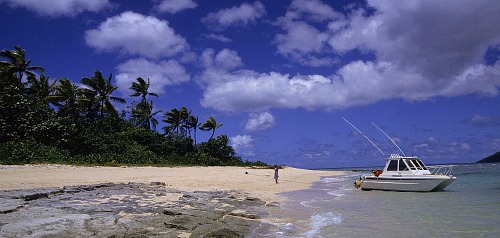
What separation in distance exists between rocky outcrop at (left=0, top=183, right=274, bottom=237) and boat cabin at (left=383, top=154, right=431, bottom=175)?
1278 centimetres

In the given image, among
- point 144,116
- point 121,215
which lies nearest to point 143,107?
point 144,116

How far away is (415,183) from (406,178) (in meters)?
0.57

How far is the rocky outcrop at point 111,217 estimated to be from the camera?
22.2 ft

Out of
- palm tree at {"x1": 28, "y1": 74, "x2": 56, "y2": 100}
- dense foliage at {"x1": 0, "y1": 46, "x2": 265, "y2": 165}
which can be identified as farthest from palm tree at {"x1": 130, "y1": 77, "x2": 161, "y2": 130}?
palm tree at {"x1": 28, "y1": 74, "x2": 56, "y2": 100}

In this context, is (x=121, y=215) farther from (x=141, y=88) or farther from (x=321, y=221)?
(x=141, y=88)

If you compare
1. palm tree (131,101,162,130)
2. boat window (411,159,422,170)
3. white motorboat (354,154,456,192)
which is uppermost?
palm tree (131,101,162,130)

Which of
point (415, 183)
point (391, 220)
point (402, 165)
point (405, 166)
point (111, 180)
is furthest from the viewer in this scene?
point (402, 165)

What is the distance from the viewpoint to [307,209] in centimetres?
1362

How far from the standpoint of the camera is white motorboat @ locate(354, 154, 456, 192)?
68.1 feet

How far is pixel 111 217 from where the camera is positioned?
27.1 ft

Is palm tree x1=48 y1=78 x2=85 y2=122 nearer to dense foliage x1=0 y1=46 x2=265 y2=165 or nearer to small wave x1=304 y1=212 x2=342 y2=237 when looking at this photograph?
dense foliage x1=0 y1=46 x2=265 y2=165

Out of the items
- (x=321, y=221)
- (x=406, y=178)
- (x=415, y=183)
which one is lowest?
(x=321, y=221)

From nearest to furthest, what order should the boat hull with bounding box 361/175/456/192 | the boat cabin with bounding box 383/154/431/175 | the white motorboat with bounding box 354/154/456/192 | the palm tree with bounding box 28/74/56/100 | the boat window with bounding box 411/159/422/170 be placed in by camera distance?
1. the boat hull with bounding box 361/175/456/192
2. the white motorboat with bounding box 354/154/456/192
3. the boat cabin with bounding box 383/154/431/175
4. the boat window with bounding box 411/159/422/170
5. the palm tree with bounding box 28/74/56/100

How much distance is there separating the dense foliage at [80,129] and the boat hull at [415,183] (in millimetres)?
23979
